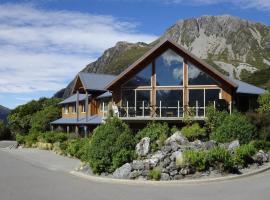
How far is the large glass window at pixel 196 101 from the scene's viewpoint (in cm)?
3712

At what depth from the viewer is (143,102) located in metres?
39.1

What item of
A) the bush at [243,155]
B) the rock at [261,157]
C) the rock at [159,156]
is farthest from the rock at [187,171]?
the rock at [261,157]

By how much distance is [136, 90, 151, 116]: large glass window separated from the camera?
38.8 meters

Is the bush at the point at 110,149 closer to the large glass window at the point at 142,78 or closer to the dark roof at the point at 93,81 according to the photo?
the large glass window at the point at 142,78

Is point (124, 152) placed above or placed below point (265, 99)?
below

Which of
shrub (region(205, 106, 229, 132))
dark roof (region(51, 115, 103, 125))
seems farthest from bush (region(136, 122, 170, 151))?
dark roof (region(51, 115, 103, 125))

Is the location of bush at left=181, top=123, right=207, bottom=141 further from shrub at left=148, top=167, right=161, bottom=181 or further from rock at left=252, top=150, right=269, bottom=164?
shrub at left=148, top=167, right=161, bottom=181

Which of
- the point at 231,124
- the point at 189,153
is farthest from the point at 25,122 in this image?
the point at 189,153

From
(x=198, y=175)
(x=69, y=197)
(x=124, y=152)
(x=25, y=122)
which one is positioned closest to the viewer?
(x=69, y=197)

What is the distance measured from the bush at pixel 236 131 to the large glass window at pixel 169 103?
31.9 ft

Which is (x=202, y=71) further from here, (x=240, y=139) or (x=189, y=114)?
(x=240, y=139)

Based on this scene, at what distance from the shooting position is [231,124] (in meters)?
27.7

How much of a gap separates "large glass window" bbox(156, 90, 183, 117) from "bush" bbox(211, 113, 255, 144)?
383 inches

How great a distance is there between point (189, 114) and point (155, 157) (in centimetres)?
1538
